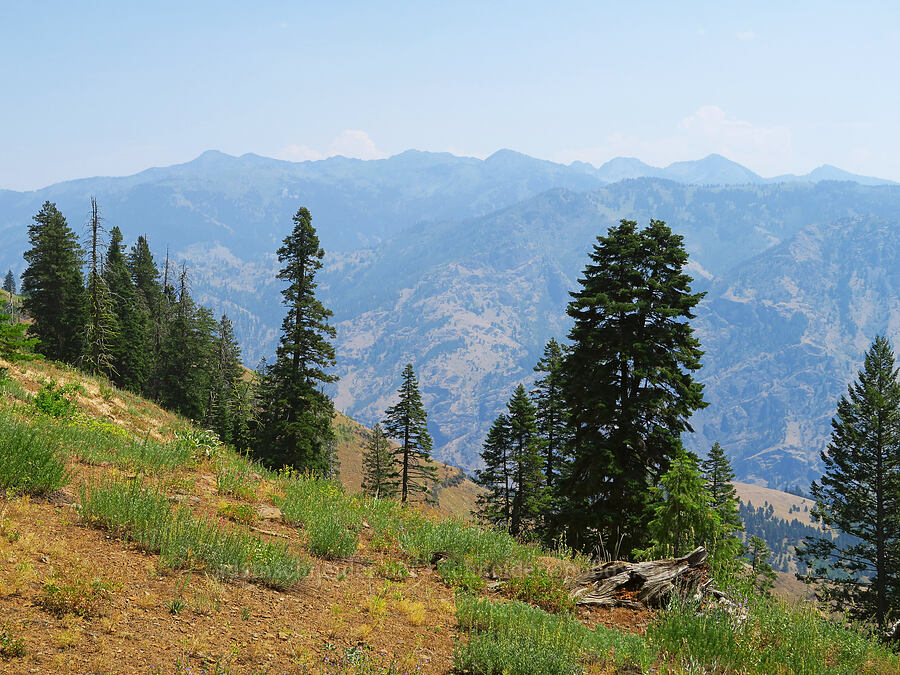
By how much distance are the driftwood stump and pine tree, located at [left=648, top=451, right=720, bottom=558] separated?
6.01 feet

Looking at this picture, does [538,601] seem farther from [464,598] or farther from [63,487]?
[63,487]

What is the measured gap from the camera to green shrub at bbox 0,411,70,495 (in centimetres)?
654

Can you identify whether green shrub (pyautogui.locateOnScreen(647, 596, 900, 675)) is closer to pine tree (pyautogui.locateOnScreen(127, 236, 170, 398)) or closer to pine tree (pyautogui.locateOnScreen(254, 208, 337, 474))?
pine tree (pyautogui.locateOnScreen(254, 208, 337, 474))

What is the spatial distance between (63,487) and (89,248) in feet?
117

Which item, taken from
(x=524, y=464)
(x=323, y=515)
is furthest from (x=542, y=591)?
(x=524, y=464)

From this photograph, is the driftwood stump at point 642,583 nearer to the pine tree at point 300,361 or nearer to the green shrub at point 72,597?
the green shrub at point 72,597

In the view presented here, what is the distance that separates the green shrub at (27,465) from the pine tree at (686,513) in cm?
952

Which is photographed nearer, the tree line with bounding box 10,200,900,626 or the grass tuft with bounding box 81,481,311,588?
the grass tuft with bounding box 81,481,311,588

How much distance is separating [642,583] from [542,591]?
1557 mm

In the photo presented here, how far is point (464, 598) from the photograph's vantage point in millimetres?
6582

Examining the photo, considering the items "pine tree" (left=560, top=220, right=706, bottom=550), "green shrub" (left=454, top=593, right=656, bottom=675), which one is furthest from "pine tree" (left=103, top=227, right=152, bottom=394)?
"green shrub" (left=454, top=593, right=656, bottom=675)

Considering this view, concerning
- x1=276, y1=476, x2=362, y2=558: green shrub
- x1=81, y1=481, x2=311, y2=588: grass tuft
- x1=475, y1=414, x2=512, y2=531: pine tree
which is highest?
x1=81, y1=481, x2=311, y2=588: grass tuft

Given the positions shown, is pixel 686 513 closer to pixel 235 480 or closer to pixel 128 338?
pixel 235 480

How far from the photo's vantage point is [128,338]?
179 ft
